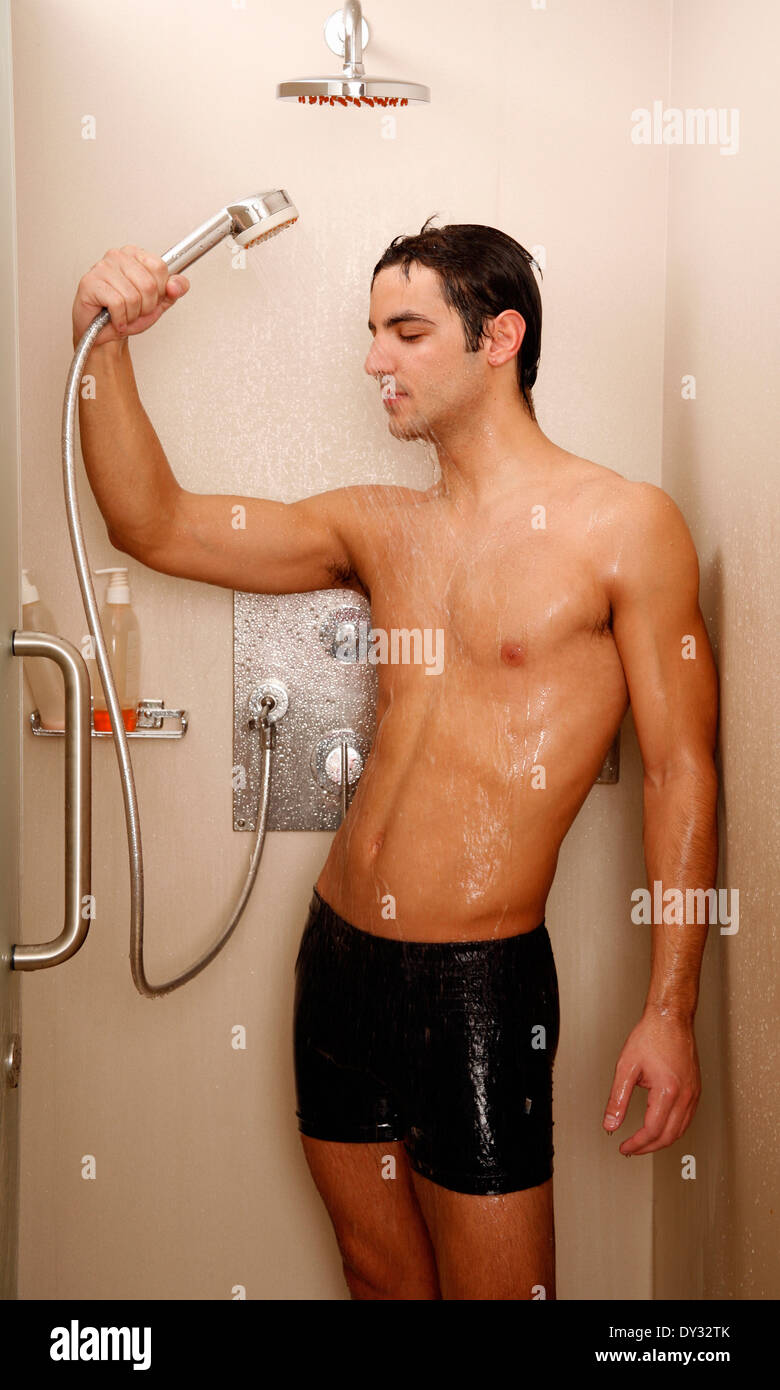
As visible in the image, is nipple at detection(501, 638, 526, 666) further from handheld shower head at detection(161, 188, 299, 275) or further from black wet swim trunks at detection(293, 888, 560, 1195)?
handheld shower head at detection(161, 188, 299, 275)

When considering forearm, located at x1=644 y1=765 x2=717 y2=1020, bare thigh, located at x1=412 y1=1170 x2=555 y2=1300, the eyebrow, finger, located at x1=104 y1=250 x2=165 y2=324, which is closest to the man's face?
the eyebrow

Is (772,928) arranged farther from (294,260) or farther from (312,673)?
(294,260)

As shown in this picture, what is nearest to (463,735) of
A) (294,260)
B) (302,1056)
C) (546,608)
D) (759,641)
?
(546,608)

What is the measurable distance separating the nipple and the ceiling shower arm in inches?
25.4

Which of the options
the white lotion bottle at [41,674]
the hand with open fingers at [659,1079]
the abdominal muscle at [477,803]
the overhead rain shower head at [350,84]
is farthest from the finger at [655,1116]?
the overhead rain shower head at [350,84]

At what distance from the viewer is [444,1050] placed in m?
1.23

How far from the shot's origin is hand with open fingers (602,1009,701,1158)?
1197 millimetres

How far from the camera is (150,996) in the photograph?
135 centimetres

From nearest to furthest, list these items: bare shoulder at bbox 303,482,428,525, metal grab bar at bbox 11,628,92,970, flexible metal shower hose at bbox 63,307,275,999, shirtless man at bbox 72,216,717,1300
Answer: metal grab bar at bbox 11,628,92,970, flexible metal shower hose at bbox 63,307,275,999, shirtless man at bbox 72,216,717,1300, bare shoulder at bbox 303,482,428,525

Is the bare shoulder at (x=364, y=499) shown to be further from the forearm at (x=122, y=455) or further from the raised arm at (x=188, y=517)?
the forearm at (x=122, y=455)

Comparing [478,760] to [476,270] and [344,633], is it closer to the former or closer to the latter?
[344,633]

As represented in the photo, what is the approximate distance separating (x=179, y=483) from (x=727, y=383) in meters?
0.62

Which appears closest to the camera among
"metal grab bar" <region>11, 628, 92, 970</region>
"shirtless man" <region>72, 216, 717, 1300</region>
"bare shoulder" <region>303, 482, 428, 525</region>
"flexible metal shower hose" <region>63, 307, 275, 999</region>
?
"metal grab bar" <region>11, 628, 92, 970</region>

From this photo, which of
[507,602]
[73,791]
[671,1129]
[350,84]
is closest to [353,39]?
[350,84]
